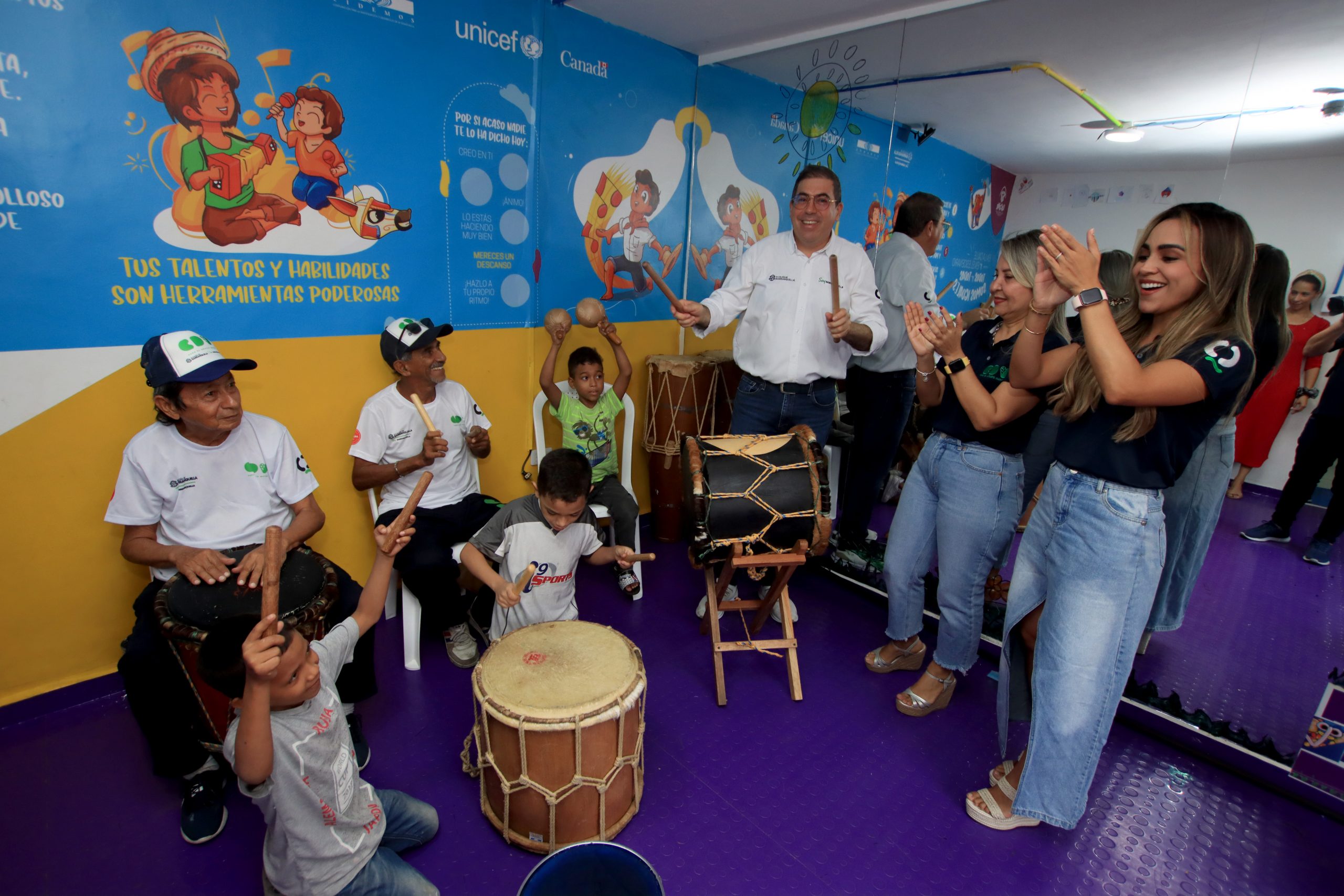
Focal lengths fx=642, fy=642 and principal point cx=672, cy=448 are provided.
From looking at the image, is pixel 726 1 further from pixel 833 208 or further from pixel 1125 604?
pixel 1125 604

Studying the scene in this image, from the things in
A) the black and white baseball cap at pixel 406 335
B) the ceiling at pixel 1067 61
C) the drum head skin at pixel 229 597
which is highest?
the ceiling at pixel 1067 61

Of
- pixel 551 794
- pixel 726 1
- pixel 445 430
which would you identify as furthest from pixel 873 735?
pixel 726 1

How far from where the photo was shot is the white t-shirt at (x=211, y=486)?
6.59 feet

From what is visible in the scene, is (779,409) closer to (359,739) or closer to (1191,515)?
(1191,515)

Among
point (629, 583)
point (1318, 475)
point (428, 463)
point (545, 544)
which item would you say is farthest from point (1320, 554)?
point (428, 463)

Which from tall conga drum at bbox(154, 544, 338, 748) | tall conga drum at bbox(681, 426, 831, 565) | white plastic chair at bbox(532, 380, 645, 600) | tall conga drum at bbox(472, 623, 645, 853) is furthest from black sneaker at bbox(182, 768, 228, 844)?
tall conga drum at bbox(681, 426, 831, 565)

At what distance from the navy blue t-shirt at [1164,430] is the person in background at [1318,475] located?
7.71ft

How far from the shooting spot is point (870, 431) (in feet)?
11.7

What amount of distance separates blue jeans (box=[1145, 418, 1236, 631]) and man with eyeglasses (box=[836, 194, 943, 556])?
125cm

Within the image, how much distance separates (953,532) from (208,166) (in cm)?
A: 292

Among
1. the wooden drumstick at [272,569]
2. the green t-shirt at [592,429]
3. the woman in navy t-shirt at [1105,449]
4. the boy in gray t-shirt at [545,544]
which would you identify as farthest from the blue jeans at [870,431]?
the wooden drumstick at [272,569]

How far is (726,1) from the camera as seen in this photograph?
9.25 ft

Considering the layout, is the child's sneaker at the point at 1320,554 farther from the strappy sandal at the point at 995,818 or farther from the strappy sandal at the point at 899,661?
the strappy sandal at the point at 995,818

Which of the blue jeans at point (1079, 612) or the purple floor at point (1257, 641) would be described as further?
the purple floor at point (1257, 641)
